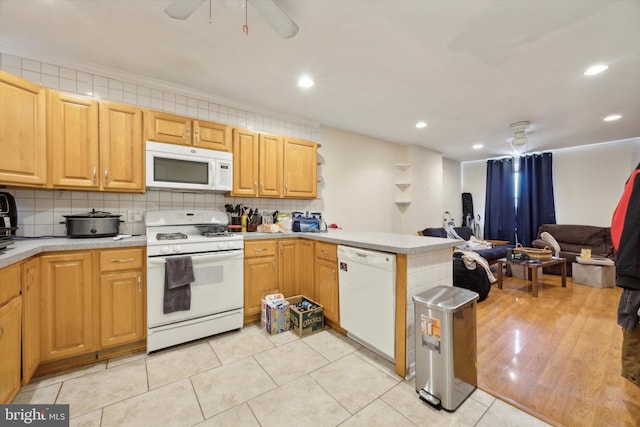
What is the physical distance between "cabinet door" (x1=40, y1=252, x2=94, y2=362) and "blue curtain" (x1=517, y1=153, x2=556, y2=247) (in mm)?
7395

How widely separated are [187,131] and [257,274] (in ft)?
5.32

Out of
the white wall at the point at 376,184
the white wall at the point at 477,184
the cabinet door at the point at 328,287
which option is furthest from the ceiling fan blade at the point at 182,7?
the white wall at the point at 477,184

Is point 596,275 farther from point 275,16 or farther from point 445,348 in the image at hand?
point 275,16

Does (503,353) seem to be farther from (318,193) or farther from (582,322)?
(318,193)

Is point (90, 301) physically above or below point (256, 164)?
below

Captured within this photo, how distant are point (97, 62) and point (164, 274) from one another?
196 centimetres

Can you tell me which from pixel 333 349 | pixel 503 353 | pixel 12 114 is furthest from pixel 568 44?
pixel 12 114

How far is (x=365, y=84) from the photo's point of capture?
2.71 meters

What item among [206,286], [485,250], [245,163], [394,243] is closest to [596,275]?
[485,250]

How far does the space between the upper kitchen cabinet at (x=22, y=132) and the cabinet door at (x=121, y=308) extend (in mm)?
901

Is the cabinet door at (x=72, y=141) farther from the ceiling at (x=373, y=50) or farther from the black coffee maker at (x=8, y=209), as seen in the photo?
the ceiling at (x=373, y=50)

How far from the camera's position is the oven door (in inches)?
84.1

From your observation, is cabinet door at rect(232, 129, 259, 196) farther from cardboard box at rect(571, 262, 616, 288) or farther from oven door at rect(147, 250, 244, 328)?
cardboard box at rect(571, 262, 616, 288)

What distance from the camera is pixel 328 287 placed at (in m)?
2.54
